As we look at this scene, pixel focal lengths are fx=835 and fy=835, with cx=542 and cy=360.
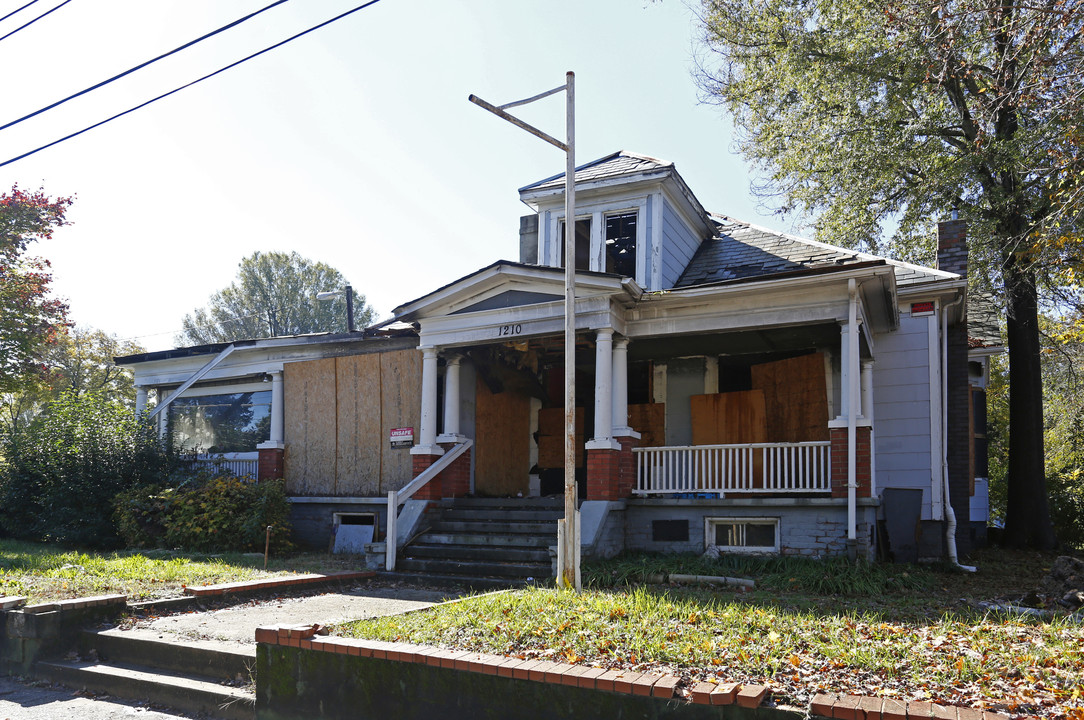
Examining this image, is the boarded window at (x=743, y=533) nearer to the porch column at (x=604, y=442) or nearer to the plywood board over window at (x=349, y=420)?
the porch column at (x=604, y=442)

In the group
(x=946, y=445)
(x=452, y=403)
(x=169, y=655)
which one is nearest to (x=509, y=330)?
(x=452, y=403)

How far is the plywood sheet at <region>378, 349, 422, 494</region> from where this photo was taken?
1436cm

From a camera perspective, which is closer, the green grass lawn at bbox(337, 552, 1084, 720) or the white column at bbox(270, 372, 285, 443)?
the green grass lawn at bbox(337, 552, 1084, 720)

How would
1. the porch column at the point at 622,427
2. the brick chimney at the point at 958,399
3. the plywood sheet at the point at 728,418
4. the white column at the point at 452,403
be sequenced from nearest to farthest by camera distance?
the porch column at the point at 622,427 < the white column at the point at 452,403 < the plywood sheet at the point at 728,418 < the brick chimney at the point at 958,399

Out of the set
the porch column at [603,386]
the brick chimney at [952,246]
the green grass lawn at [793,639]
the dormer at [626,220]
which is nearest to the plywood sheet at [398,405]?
the dormer at [626,220]

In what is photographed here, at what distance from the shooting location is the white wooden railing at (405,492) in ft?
38.0

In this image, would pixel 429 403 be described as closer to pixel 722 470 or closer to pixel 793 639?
pixel 722 470

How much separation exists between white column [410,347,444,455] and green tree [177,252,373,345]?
1553 inches

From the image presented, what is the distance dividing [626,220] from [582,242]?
118 cm

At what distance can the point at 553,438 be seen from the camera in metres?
15.3

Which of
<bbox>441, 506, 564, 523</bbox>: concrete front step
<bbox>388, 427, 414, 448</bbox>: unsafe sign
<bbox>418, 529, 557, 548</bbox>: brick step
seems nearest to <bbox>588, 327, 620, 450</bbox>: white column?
<bbox>441, 506, 564, 523</bbox>: concrete front step

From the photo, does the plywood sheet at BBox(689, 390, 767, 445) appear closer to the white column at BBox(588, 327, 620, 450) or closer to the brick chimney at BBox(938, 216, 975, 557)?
the white column at BBox(588, 327, 620, 450)

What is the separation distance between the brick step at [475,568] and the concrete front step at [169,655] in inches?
166

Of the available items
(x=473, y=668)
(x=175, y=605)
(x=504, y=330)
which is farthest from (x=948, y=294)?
(x=175, y=605)
